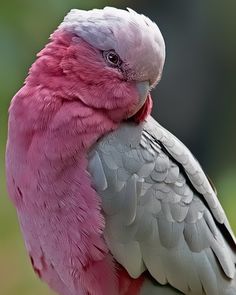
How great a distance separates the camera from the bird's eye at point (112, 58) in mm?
1055

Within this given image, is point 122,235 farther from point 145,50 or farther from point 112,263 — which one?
point 145,50

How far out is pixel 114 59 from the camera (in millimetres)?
1059

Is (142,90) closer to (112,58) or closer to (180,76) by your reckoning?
(112,58)

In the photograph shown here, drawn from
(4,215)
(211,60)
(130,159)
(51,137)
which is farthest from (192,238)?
(211,60)

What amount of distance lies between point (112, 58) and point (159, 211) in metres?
0.23

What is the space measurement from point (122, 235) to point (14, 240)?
64 cm

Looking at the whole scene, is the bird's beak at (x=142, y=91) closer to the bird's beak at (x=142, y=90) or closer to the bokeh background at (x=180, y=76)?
the bird's beak at (x=142, y=90)

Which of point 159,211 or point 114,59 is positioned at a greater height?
point 114,59

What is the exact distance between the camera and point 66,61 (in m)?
1.06

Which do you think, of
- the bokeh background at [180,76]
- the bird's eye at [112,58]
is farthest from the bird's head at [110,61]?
the bokeh background at [180,76]

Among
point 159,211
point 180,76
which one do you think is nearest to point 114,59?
point 159,211

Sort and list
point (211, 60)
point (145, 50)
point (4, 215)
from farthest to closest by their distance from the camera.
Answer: point (211, 60)
point (4, 215)
point (145, 50)

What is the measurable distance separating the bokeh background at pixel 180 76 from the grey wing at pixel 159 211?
1.70 ft

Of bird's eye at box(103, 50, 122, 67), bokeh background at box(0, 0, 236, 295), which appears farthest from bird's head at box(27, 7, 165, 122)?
bokeh background at box(0, 0, 236, 295)
